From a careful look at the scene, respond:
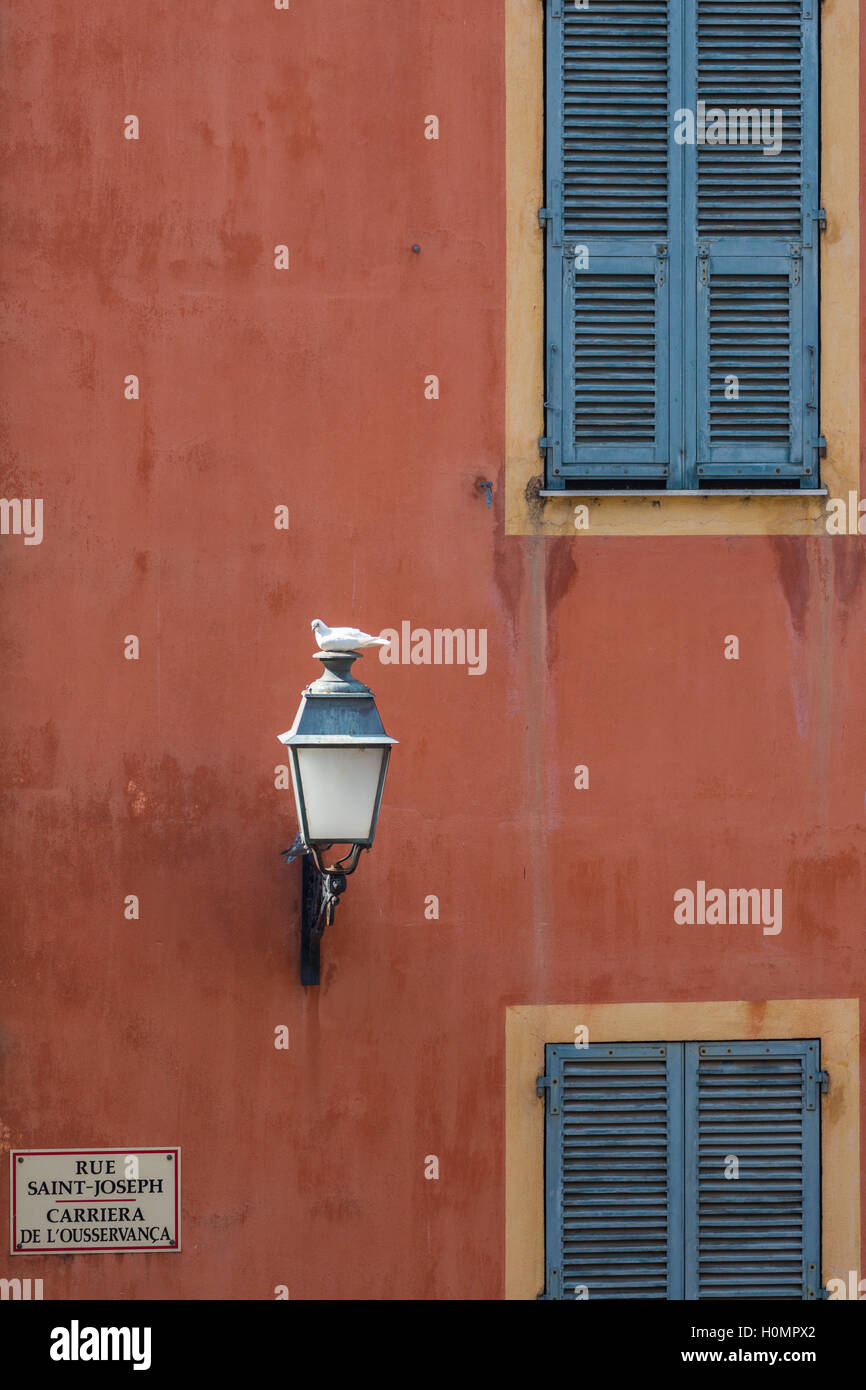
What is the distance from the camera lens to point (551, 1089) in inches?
246

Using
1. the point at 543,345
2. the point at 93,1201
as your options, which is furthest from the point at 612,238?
the point at 93,1201

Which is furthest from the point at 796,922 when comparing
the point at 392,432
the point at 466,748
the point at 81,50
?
the point at 81,50

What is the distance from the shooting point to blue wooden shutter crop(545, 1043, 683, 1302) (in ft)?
20.5

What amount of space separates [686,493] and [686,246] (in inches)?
37.9

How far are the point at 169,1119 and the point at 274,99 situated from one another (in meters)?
3.82

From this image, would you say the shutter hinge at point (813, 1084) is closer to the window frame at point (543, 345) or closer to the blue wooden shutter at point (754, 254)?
the window frame at point (543, 345)

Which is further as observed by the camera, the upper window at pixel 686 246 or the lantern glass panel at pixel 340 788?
the upper window at pixel 686 246

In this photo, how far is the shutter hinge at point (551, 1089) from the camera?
6250 mm

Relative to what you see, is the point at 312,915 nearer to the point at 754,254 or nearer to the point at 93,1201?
the point at 93,1201

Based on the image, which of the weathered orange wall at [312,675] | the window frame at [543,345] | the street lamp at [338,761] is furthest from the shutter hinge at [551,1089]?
the window frame at [543,345]

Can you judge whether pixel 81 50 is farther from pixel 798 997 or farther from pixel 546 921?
pixel 798 997

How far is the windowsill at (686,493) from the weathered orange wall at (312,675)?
185mm

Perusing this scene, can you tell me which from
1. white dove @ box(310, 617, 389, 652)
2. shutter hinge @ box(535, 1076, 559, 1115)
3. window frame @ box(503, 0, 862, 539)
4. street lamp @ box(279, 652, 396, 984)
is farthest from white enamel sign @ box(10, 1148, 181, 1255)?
window frame @ box(503, 0, 862, 539)

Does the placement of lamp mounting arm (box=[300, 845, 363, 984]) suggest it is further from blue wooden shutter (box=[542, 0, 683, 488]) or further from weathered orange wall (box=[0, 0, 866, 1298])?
blue wooden shutter (box=[542, 0, 683, 488])
